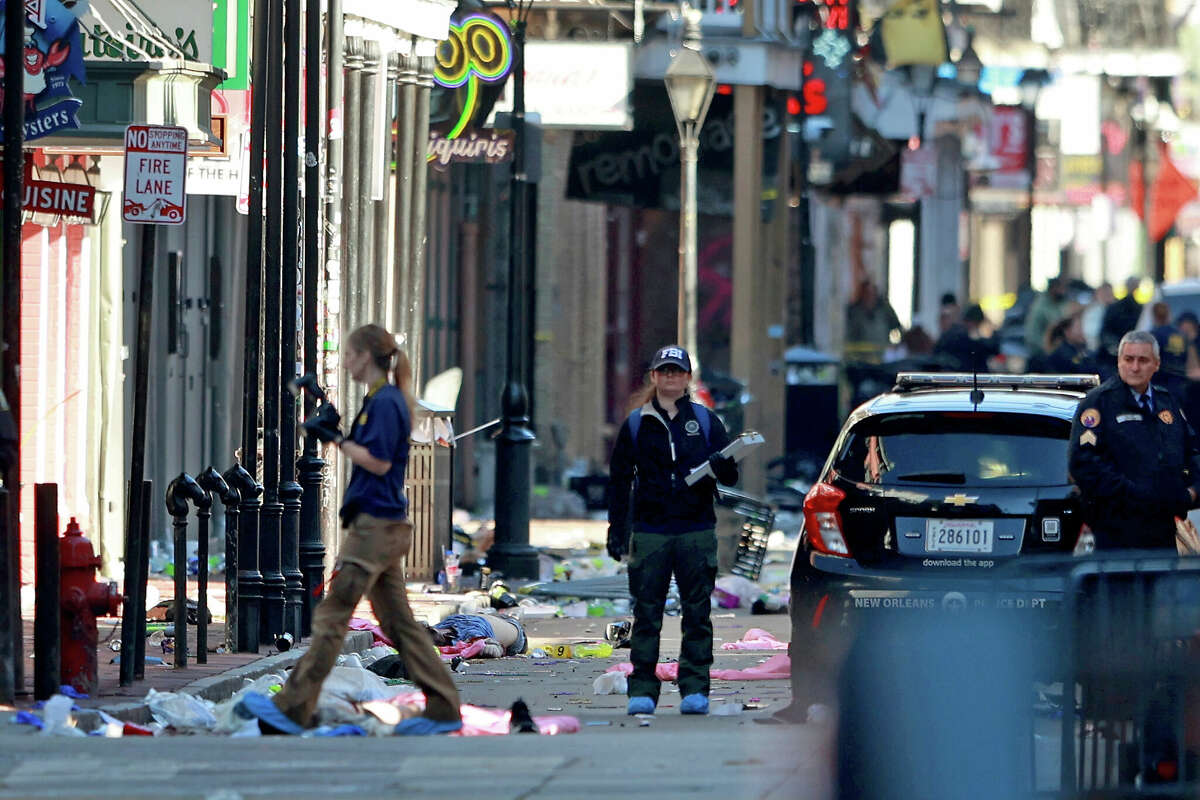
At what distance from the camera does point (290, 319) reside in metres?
14.9

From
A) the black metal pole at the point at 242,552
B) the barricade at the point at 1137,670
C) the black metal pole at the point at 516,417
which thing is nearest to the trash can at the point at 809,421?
the black metal pole at the point at 516,417

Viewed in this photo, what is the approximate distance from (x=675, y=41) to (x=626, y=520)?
64.6ft

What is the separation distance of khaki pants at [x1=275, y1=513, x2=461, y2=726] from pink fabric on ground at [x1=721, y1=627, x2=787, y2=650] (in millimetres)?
4935

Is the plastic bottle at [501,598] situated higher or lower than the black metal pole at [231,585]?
lower

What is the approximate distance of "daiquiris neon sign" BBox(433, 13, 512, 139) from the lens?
21219mm

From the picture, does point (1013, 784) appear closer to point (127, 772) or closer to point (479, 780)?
point (479, 780)

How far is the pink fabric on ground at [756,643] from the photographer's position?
1516cm

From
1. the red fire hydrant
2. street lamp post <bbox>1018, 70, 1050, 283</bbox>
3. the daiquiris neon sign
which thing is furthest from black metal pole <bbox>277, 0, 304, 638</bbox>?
street lamp post <bbox>1018, 70, 1050, 283</bbox>

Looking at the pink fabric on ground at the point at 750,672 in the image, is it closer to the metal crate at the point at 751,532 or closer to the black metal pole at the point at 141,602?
the black metal pole at the point at 141,602

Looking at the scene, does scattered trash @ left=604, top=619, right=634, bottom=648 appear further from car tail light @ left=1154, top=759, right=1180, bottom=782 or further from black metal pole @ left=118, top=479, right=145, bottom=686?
car tail light @ left=1154, top=759, right=1180, bottom=782

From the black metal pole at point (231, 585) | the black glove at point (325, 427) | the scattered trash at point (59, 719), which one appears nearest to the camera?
the scattered trash at point (59, 719)

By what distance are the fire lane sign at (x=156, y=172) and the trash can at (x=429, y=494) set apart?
7572 millimetres

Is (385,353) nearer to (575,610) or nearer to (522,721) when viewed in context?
(522,721)

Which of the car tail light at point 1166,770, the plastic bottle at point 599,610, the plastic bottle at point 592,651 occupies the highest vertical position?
the car tail light at point 1166,770
